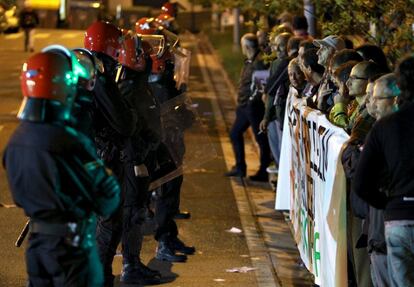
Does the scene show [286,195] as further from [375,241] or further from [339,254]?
[375,241]

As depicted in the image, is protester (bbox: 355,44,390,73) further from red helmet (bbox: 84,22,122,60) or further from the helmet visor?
red helmet (bbox: 84,22,122,60)

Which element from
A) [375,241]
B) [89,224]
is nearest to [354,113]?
[375,241]

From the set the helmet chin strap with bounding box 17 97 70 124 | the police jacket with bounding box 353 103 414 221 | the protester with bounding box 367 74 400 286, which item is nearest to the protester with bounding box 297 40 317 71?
the protester with bounding box 367 74 400 286

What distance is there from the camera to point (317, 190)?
8273mm

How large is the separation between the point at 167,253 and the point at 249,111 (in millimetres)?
4613

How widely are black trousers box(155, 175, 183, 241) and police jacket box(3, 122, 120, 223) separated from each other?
4209 mm

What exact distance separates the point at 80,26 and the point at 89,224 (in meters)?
45.3

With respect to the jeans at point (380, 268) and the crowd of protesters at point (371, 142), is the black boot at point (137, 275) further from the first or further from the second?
the jeans at point (380, 268)

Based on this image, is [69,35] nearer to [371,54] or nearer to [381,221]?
[371,54]

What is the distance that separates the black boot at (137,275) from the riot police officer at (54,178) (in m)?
3.03

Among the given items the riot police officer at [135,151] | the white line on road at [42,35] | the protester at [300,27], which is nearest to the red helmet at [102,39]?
the riot police officer at [135,151]

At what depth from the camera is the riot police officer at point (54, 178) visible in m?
5.64

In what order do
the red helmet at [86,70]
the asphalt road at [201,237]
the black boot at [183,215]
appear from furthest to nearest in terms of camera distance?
the black boot at [183,215] < the asphalt road at [201,237] < the red helmet at [86,70]

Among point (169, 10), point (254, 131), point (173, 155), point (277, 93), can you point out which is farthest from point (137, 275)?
point (169, 10)
